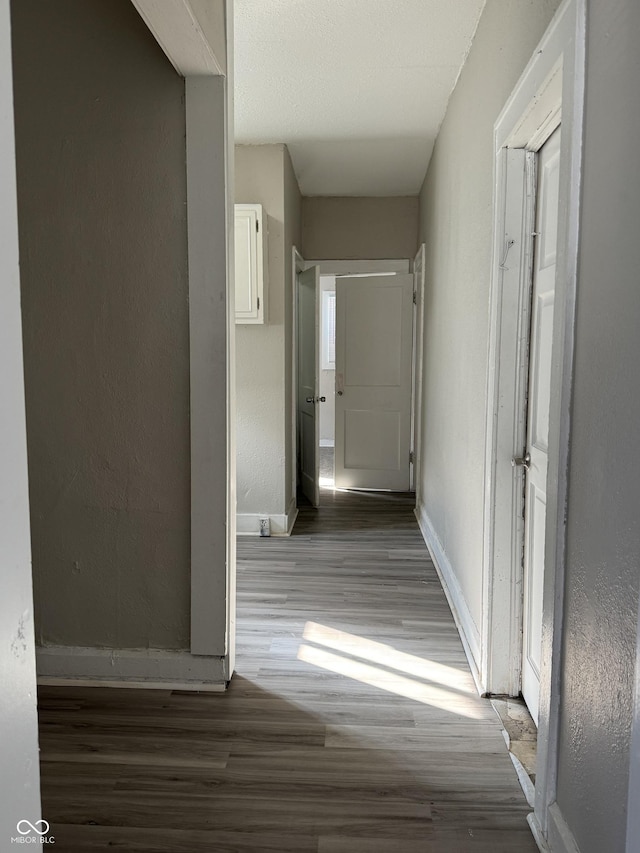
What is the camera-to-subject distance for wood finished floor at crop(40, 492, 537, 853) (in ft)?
5.54

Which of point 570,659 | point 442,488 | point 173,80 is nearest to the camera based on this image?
point 570,659

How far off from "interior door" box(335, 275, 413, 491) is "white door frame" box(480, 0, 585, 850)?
11.7 ft

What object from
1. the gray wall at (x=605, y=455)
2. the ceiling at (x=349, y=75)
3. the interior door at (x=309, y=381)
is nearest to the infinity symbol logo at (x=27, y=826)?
the gray wall at (x=605, y=455)

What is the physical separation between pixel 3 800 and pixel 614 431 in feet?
3.65

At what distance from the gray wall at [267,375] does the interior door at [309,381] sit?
0.59 metres

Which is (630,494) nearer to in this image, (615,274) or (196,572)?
(615,274)

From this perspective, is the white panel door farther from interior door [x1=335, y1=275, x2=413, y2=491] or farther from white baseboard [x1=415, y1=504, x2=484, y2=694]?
interior door [x1=335, y1=275, x2=413, y2=491]

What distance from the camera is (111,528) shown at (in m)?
2.44

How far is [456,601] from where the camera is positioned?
314 centimetres

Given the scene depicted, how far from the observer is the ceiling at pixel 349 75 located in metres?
2.68

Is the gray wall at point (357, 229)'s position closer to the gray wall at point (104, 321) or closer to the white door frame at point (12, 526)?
the gray wall at point (104, 321)

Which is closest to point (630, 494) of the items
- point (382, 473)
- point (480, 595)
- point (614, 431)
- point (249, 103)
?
point (614, 431)

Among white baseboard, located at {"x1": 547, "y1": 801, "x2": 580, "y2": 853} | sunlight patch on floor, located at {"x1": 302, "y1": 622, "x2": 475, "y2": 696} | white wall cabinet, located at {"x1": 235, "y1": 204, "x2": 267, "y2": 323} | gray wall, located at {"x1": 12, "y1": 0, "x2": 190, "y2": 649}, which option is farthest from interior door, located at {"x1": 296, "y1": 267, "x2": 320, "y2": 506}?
white baseboard, located at {"x1": 547, "y1": 801, "x2": 580, "y2": 853}

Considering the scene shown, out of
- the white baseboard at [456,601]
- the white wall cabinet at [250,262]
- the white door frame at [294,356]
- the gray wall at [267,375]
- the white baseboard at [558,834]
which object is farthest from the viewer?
the white door frame at [294,356]
